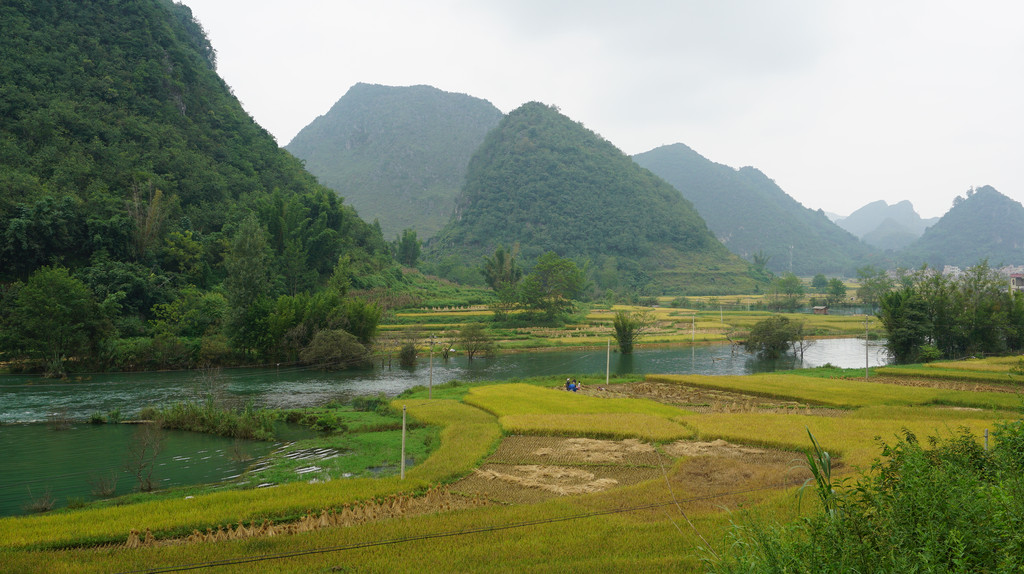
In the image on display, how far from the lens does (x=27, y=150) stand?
52062mm

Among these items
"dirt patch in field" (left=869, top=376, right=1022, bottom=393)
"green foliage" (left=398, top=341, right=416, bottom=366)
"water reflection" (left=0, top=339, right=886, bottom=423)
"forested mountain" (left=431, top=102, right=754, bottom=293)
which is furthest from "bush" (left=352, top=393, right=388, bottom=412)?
"forested mountain" (left=431, top=102, right=754, bottom=293)

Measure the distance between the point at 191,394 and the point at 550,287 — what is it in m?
49.6

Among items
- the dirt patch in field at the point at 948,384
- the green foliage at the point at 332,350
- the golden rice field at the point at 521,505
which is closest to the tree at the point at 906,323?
the dirt patch in field at the point at 948,384

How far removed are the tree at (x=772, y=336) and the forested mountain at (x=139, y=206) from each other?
134ft

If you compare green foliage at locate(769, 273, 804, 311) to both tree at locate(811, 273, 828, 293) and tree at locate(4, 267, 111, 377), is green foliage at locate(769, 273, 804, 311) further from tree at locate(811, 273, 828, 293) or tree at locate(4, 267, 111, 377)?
tree at locate(4, 267, 111, 377)

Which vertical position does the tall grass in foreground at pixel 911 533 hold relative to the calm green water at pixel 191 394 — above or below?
above

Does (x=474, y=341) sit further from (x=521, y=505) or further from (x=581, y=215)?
(x=581, y=215)

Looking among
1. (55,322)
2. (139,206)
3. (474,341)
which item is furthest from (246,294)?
(474,341)

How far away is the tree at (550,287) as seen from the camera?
2729 inches

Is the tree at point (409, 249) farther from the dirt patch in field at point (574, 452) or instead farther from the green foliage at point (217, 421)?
the dirt patch in field at point (574, 452)

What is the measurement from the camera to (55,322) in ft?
117

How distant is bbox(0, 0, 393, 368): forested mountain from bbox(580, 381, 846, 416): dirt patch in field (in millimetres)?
25316

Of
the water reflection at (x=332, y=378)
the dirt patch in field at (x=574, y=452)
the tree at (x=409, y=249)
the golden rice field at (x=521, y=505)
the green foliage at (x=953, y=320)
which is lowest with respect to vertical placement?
the water reflection at (x=332, y=378)

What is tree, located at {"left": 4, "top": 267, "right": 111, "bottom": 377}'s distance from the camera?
115ft
